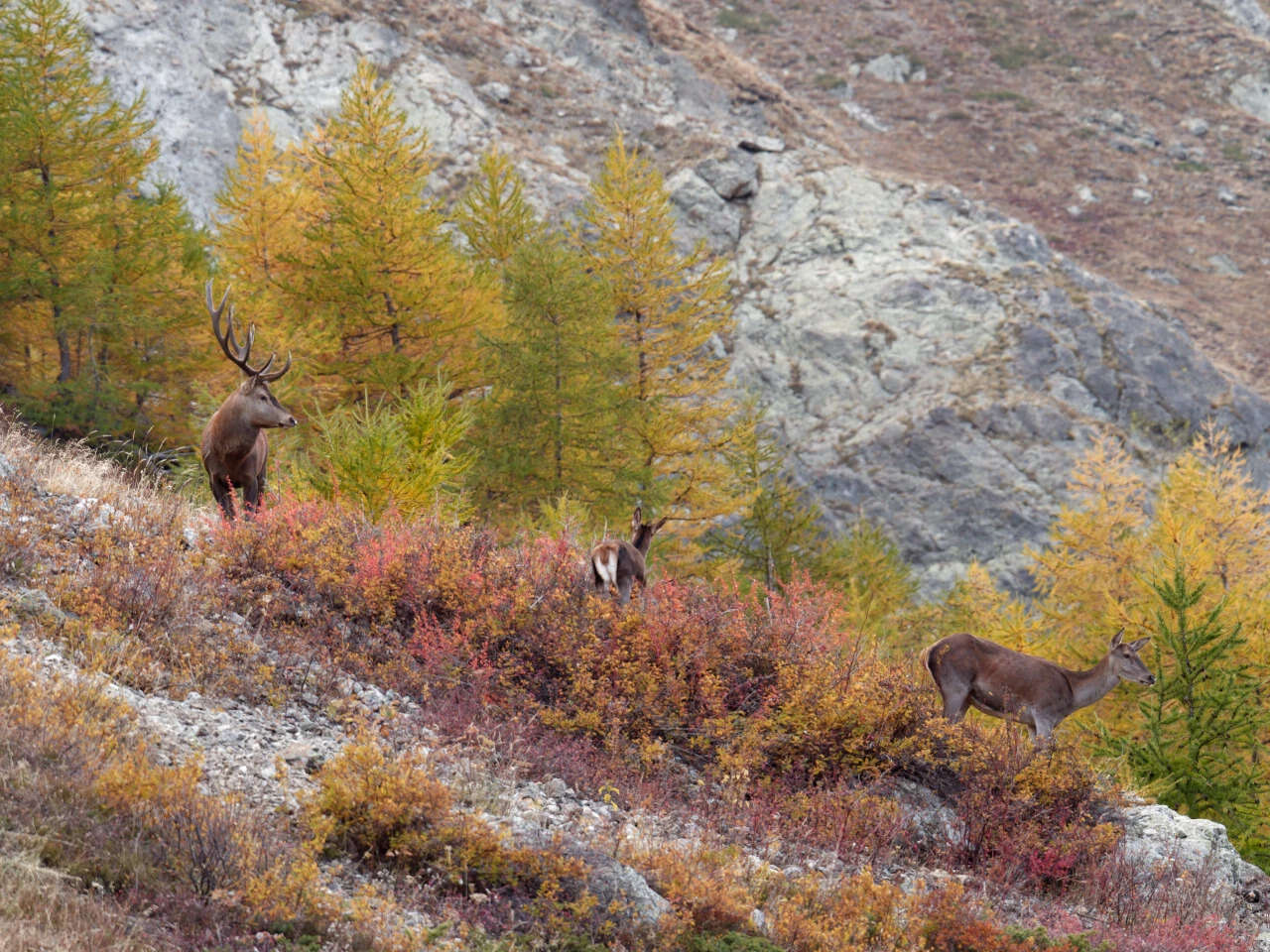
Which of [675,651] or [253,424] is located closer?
[675,651]

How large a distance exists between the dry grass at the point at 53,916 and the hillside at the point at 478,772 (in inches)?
0.6

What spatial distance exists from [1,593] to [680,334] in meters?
19.0

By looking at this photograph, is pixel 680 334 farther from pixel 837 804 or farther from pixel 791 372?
pixel 837 804

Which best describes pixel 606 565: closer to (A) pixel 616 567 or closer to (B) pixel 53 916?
(A) pixel 616 567

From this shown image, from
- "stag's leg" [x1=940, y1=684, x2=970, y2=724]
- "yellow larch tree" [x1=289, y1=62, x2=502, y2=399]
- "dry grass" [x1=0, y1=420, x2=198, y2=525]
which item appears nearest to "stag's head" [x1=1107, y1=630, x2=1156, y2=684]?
"stag's leg" [x1=940, y1=684, x2=970, y2=724]

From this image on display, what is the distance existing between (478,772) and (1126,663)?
27.7ft

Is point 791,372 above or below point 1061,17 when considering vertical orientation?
below

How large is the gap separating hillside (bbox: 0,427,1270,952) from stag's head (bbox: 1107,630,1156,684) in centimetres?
329

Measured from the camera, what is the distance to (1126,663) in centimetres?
1194

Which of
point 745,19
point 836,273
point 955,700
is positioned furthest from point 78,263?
point 745,19

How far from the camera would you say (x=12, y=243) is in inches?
803

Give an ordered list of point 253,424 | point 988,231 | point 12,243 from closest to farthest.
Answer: point 253,424
point 12,243
point 988,231

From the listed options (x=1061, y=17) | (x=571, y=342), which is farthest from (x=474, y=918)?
(x=1061, y=17)

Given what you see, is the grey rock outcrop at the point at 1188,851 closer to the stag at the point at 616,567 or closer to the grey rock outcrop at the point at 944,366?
the stag at the point at 616,567
